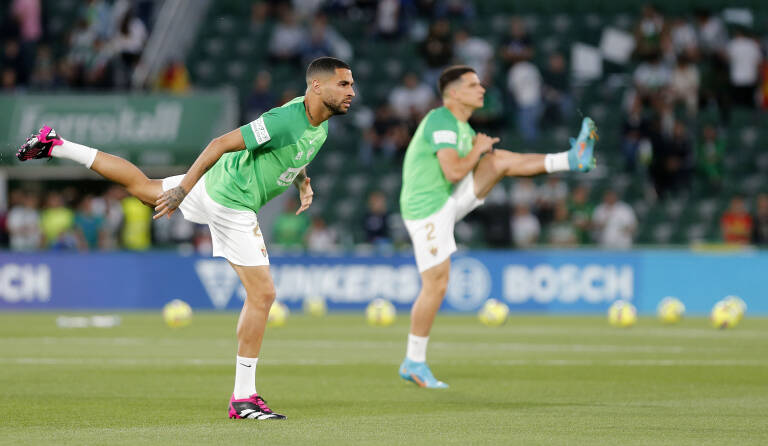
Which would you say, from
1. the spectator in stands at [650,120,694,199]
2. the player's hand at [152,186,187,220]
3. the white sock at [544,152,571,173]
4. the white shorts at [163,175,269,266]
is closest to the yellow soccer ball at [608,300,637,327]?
the spectator in stands at [650,120,694,199]

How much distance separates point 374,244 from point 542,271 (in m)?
3.33

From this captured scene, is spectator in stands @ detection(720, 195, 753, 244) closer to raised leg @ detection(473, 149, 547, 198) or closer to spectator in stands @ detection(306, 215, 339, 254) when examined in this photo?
spectator in stands @ detection(306, 215, 339, 254)

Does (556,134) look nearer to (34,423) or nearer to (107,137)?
(107,137)

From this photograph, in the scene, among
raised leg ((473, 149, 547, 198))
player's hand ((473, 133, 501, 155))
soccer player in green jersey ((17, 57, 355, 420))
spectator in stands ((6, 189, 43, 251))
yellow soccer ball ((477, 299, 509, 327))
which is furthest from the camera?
spectator in stands ((6, 189, 43, 251))

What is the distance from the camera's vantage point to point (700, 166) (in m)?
27.7

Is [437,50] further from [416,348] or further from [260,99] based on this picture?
[416,348]

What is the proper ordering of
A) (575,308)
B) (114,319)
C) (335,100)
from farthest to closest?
(575,308) < (114,319) < (335,100)

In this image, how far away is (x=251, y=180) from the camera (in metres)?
9.53

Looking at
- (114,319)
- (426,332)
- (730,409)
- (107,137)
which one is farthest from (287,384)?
(107,137)

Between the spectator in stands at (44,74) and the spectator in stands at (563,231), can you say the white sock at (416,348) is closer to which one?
the spectator in stands at (563,231)

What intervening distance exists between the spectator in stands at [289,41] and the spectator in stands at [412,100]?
2741 millimetres

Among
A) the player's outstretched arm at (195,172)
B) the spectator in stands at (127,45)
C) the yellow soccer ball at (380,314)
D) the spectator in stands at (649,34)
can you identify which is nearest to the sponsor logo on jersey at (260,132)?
the player's outstretched arm at (195,172)

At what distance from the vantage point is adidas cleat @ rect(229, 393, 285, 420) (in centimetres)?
905

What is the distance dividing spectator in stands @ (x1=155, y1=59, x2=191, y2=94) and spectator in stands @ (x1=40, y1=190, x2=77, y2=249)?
383cm
